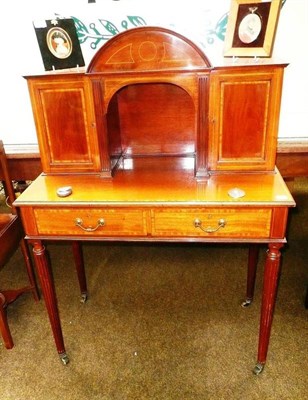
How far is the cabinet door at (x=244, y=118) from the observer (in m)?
1.50

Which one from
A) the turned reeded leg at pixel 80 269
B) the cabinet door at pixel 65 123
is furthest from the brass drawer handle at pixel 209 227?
the turned reeded leg at pixel 80 269

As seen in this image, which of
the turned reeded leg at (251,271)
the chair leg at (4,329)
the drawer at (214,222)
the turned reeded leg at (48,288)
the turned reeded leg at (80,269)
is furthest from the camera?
the turned reeded leg at (80,269)

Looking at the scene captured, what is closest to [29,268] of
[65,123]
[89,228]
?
[89,228]

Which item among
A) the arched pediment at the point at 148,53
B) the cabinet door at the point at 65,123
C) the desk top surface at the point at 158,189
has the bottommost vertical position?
the desk top surface at the point at 158,189

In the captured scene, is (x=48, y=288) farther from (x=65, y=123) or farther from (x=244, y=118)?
(x=244, y=118)

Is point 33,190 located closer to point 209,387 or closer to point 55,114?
point 55,114

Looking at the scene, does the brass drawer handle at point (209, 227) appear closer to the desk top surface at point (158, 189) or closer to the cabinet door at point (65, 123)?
the desk top surface at point (158, 189)

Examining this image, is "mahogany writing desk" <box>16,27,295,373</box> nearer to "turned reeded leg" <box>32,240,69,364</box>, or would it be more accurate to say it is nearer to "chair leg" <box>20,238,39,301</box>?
"turned reeded leg" <box>32,240,69,364</box>

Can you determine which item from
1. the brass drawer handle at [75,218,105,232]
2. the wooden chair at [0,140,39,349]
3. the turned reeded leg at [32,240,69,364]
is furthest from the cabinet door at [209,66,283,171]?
the wooden chair at [0,140,39,349]

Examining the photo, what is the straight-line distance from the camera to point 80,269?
85.4 inches

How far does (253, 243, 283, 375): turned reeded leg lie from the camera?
1448mm

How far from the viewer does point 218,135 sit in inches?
63.5

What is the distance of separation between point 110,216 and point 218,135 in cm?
63

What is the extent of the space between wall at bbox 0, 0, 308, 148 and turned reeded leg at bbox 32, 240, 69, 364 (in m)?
0.99
